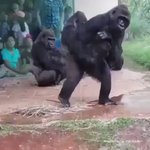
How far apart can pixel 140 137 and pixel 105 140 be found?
0.44 metres

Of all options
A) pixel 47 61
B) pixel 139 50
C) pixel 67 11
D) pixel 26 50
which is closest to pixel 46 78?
pixel 47 61

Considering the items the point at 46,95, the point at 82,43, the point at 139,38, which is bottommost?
the point at 139,38

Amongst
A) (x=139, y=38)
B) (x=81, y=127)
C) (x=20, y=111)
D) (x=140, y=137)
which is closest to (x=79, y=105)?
(x=20, y=111)

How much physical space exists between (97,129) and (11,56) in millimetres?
5280

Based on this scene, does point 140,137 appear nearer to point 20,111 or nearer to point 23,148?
point 23,148

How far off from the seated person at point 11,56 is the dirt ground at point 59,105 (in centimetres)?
48

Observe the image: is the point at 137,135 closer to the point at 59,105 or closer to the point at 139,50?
the point at 59,105

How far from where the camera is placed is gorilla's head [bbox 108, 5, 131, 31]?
288 inches

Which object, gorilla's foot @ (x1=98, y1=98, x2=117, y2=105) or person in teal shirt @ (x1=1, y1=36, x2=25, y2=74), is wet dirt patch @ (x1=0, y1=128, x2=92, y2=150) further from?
person in teal shirt @ (x1=1, y1=36, x2=25, y2=74)

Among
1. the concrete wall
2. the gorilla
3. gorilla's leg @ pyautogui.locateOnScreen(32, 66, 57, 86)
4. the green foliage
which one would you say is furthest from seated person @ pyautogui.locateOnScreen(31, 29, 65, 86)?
the green foliage

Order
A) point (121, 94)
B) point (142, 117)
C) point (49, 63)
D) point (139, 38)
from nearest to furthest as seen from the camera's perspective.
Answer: point (142, 117), point (121, 94), point (49, 63), point (139, 38)

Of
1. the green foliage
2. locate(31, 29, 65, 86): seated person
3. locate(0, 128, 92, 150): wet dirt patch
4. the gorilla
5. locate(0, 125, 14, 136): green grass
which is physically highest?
the gorilla

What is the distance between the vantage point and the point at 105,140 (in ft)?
18.5

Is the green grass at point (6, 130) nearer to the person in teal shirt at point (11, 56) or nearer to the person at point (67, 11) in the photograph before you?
the person in teal shirt at point (11, 56)
